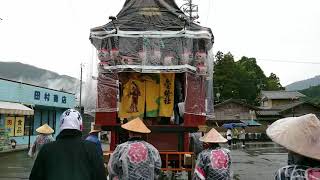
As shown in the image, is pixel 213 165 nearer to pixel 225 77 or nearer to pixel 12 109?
pixel 12 109

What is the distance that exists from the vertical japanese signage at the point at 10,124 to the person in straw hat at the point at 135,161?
76.2 feet

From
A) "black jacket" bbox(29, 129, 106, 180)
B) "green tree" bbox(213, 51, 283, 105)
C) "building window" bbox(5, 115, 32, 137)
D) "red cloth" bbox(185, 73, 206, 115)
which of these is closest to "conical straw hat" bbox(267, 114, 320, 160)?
"black jacket" bbox(29, 129, 106, 180)

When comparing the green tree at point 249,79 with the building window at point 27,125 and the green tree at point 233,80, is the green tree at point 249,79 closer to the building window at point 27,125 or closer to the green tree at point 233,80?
the green tree at point 233,80

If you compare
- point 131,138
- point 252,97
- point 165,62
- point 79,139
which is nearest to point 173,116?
point 165,62

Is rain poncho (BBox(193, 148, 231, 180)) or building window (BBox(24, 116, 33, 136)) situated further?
building window (BBox(24, 116, 33, 136))

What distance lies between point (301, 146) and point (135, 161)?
328cm

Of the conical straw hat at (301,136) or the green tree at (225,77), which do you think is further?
the green tree at (225,77)

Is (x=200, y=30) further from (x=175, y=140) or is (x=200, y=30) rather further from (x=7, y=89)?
(x=7, y=89)

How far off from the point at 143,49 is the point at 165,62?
52 centimetres

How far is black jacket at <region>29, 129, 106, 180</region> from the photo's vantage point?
162 inches

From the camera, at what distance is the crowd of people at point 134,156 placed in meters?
3.25

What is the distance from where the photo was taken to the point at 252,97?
75.8 meters

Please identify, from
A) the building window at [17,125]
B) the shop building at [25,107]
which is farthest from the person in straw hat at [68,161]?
the building window at [17,125]

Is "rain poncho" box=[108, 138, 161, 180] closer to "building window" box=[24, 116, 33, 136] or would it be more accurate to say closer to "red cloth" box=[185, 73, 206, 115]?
"red cloth" box=[185, 73, 206, 115]
